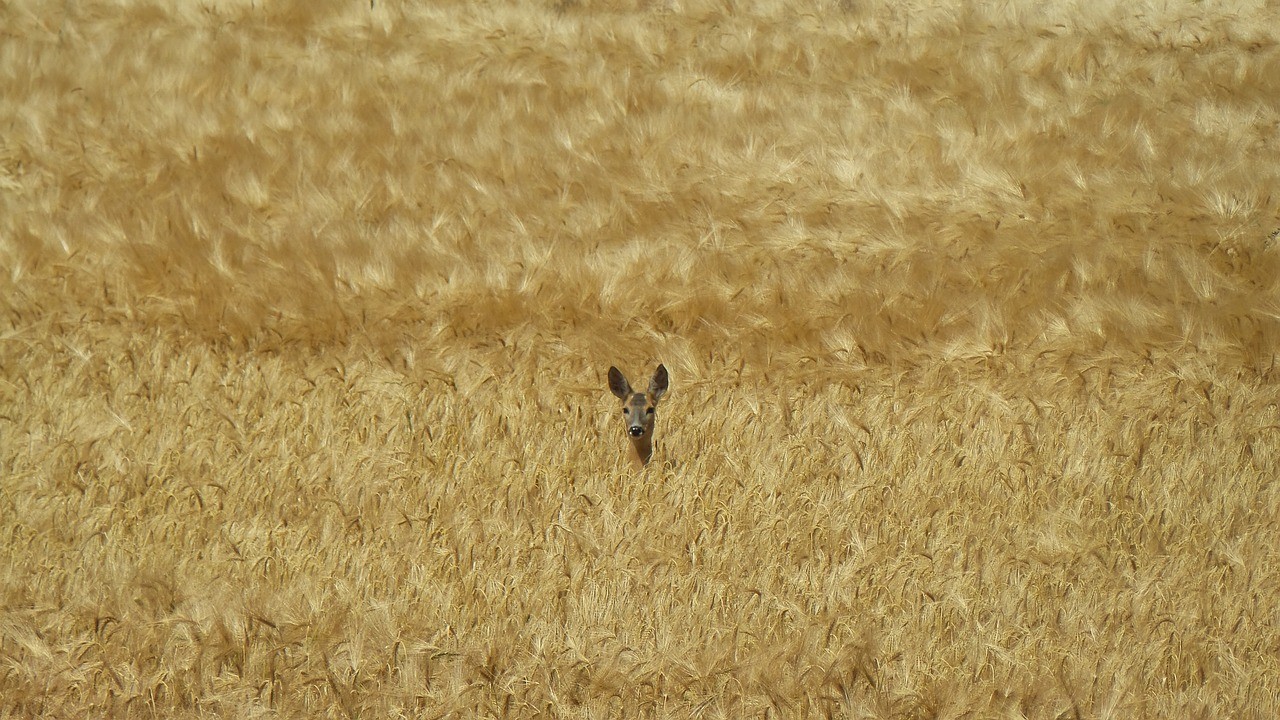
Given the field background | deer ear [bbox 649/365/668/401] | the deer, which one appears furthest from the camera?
deer ear [bbox 649/365/668/401]

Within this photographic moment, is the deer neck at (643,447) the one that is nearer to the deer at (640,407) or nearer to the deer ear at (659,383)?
the deer at (640,407)

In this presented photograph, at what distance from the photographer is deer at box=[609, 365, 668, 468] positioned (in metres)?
5.38

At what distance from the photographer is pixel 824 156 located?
7.99 metres

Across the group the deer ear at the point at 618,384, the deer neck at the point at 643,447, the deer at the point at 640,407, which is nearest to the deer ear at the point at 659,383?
the deer at the point at 640,407

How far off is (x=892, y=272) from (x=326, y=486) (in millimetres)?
3276

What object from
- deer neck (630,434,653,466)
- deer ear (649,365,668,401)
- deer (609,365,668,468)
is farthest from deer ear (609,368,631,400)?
deer neck (630,434,653,466)

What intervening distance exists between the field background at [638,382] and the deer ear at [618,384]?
0.15m

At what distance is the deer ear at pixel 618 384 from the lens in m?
5.62

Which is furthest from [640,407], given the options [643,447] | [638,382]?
[638,382]

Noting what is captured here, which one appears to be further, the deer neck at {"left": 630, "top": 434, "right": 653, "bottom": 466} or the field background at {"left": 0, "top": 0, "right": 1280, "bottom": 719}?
the deer neck at {"left": 630, "top": 434, "right": 653, "bottom": 466}

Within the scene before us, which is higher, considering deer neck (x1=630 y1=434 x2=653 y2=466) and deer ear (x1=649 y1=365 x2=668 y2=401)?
deer ear (x1=649 y1=365 x2=668 y2=401)

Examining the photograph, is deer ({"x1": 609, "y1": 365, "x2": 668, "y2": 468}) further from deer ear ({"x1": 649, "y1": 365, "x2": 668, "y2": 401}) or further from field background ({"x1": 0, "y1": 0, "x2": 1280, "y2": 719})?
field background ({"x1": 0, "y1": 0, "x2": 1280, "y2": 719})

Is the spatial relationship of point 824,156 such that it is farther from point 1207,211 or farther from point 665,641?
point 665,641

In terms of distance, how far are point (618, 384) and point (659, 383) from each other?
0.20 m
